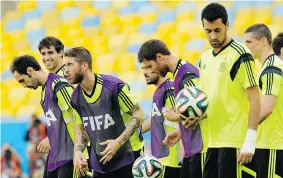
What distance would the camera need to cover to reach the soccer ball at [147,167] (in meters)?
9.17

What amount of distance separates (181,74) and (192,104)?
1.18 meters

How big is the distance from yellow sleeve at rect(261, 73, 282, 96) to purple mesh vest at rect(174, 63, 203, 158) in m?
0.71

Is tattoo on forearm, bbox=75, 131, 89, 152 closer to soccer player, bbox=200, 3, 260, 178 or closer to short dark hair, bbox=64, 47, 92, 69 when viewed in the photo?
short dark hair, bbox=64, 47, 92, 69

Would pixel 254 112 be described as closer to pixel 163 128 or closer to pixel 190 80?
pixel 190 80

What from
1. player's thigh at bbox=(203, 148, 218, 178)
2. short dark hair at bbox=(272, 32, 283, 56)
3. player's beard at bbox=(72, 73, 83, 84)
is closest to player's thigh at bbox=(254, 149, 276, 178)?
player's thigh at bbox=(203, 148, 218, 178)

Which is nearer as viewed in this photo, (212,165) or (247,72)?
(247,72)

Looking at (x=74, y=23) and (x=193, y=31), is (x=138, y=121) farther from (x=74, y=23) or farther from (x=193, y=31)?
(x=74, y=23)

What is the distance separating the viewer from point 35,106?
17.7 meters

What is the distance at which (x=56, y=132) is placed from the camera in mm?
10180

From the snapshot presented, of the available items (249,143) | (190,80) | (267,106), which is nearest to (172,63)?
(190,80)

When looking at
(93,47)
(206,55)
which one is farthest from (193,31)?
(206,55)

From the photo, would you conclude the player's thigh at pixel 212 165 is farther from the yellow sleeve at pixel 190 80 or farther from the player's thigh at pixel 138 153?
the player's thigh at pixel 138 153

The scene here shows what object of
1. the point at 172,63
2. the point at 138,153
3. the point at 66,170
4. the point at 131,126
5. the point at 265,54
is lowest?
the point at 66,170

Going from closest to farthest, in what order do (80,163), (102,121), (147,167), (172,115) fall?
1. (172,115)
2. (80,163)
3. (102,121)
4. (147,167)
